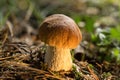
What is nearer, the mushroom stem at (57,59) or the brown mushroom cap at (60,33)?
the brown mushroom cap at (60,33)

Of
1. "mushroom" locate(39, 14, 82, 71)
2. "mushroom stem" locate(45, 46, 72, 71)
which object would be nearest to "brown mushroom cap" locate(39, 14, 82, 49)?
"mushroom" locate(39, 14, 82, 71)

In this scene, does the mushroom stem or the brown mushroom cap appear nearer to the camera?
the brown mushroom cap

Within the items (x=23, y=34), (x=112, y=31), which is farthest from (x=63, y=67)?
(x=23, y=34)

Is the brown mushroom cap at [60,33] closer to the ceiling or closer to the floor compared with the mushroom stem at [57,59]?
closer to the ceiling

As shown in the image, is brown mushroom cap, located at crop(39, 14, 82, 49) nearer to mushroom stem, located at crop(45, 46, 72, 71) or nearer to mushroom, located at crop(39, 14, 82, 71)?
mushroom, located at crop(39, 14, 82, 71)

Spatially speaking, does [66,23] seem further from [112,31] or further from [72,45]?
[112,31]

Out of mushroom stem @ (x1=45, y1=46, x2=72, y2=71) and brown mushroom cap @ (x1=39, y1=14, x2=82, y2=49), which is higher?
brown mushroom cap @ (x1=39, y1=14, x2=82, y2=49)

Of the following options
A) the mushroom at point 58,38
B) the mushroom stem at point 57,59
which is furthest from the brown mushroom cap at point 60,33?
the mushroom stem at point 57,59

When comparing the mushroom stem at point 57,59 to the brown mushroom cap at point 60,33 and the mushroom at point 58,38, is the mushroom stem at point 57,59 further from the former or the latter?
the brown mushroom cap at point 60,33
